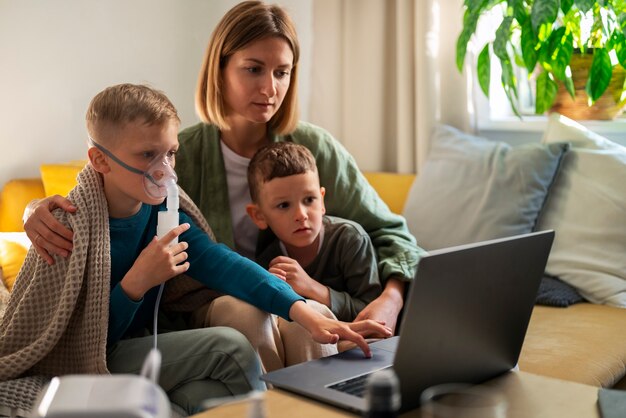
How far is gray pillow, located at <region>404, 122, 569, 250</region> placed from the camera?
99.0 inches

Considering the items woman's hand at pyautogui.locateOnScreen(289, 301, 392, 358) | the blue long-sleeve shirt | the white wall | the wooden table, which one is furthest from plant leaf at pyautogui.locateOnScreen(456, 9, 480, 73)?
the wooden table

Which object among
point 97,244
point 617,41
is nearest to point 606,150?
point 617,41

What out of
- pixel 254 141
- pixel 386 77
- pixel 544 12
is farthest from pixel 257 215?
pixel 386 77

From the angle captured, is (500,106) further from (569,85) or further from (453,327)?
(453,327)

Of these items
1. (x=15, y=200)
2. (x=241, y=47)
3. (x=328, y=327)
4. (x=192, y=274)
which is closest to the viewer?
(x=328, y=327)

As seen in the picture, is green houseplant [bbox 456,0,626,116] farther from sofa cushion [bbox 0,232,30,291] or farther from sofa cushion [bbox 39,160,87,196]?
sofa cushion [bbox 0,232,30,291]

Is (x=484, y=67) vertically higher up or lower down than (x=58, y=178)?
higher up

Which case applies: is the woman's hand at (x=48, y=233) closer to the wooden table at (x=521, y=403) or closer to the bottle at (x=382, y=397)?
the wooden table at (x=521, y=403)

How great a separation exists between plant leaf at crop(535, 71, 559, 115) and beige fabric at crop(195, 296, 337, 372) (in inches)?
50.3

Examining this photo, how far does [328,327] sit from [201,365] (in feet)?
0.83

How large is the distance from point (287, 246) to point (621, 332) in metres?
0.86

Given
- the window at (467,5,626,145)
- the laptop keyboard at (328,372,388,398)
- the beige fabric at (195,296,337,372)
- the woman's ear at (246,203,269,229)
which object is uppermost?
the window at (467,5,626,145)

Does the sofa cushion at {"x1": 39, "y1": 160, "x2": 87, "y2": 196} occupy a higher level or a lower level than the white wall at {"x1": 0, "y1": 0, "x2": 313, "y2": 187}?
lower

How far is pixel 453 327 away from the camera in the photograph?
3.75 ft
